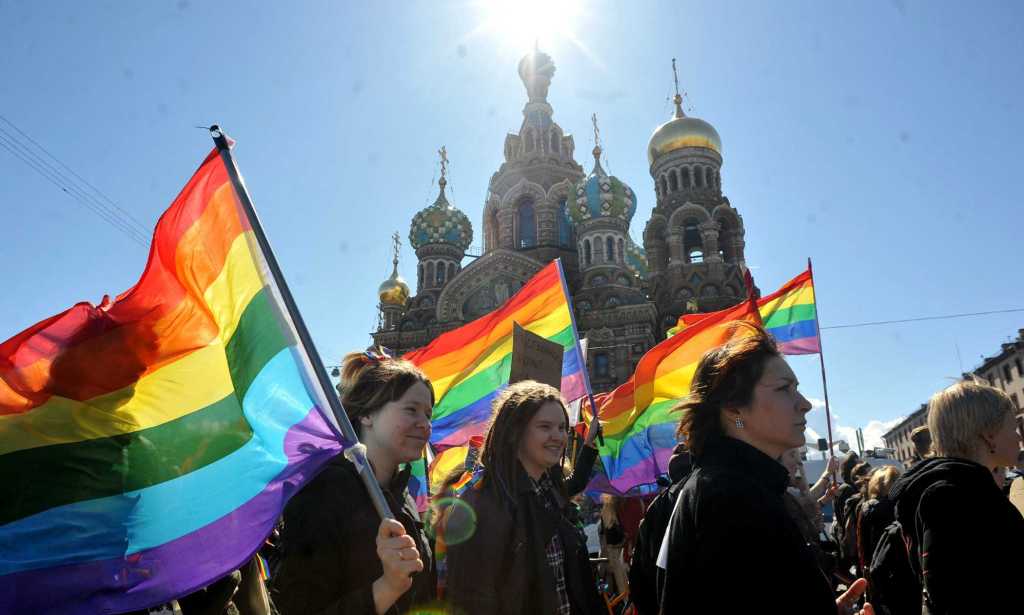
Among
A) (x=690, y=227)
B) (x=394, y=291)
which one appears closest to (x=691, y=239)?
(x=690, y=227)

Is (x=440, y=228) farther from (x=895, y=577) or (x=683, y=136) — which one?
(x=895, y=577)

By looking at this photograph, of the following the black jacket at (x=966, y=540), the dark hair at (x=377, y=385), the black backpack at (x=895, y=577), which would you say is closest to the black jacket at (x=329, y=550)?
the dark hair at (x=377, y=385)

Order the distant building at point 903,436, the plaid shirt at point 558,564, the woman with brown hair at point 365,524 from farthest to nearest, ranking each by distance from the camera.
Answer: the distant building at point 903,436
the plaid shirt at point 558,564
the woman with brown hair at point 365,524

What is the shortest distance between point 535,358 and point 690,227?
27110mm

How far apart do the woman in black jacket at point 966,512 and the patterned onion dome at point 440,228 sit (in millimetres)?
33194

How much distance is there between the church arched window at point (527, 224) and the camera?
36188 mm

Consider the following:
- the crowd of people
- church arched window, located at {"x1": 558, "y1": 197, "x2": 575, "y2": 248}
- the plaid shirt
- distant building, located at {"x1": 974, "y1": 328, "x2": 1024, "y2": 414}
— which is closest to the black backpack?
the crowd of people

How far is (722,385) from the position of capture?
2.30 m

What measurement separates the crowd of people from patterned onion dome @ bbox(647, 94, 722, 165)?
31.1 meters

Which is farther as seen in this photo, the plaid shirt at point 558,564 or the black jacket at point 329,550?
the plaid shirt at point 558,564

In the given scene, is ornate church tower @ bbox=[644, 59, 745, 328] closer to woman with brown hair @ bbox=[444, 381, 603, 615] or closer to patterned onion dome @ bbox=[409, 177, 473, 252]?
patterned onion dome @ bbox=[409, 177, 473, 252]

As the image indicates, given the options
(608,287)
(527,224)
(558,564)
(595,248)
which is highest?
(527,224)

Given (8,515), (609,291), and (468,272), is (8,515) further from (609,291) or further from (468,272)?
(468,272)

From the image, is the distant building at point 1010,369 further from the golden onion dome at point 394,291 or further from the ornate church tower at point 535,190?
the golden onion dome at point 394,291
